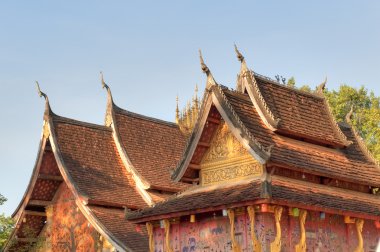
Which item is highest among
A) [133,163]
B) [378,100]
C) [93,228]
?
[378,100]

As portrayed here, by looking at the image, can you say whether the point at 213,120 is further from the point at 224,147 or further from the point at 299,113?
the point at 299,113

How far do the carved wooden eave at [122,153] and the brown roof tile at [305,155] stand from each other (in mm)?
5581

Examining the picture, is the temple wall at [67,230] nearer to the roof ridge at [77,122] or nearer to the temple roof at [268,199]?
the roof ridge at [77,122]

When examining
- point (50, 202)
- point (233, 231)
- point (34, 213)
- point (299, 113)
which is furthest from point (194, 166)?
point (34, 213)

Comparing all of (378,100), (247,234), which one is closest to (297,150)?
(247,234)

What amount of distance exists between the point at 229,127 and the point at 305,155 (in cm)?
211

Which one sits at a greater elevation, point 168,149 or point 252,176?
point 168,149

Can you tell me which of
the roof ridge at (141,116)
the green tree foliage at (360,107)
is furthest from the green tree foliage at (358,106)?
the roof ridge at (141,116)

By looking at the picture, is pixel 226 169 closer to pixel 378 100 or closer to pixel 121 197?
pixel 121 197

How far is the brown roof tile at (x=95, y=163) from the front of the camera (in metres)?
20.3

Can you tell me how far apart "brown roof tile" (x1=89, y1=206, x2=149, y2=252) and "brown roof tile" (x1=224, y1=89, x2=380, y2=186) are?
4.94m

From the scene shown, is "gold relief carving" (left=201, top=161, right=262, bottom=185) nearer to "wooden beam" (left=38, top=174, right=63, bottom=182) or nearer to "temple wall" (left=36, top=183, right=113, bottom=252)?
"temple wall" (left=36, top=183, right=113, bottom=252)

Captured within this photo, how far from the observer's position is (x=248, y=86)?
17.1 metres

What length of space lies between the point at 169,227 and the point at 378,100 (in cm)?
Result: 2042
